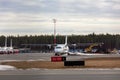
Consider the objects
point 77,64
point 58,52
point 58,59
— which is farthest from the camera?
point 58,52

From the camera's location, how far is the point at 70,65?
38.5 m

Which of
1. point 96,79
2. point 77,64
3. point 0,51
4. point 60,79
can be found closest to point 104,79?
point 96,79

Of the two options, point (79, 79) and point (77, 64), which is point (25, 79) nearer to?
point (79, 79)

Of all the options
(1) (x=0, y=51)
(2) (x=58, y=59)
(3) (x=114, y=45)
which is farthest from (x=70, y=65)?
(3) (x=114, y=45)

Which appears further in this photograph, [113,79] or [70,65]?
[70,65]

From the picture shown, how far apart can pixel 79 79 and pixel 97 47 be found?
141m

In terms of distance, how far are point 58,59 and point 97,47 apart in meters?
115

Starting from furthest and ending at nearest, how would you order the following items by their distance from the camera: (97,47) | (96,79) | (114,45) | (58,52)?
(114,45) < (97,47) < (58,52) < (96,79)

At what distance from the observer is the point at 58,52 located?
88.9 metres

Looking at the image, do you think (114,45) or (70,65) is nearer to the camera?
(70,65)

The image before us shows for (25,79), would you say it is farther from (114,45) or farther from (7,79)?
(114,45)

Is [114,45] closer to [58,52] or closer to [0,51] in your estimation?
[0,51]

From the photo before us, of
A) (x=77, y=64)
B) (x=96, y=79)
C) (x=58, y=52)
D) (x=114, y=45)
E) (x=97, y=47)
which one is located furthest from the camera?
(x=114, y=45)

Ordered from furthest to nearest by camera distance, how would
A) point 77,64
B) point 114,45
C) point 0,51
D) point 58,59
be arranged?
point 114,45 → point 0,51 → point 58,59 → point 77,64
